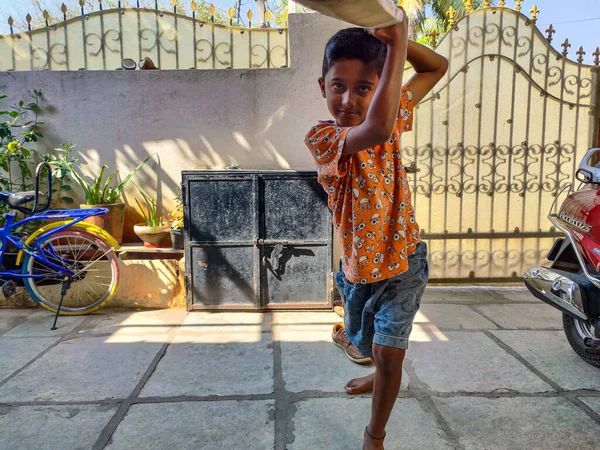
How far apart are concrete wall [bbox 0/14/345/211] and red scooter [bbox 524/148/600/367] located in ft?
6.57

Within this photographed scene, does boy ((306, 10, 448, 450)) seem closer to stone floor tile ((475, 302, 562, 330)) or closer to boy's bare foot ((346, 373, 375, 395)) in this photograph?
boy's bare foot ((346, 373, 375, 395))

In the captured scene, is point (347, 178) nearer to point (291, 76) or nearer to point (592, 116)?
point (291, 76)

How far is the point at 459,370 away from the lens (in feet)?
8.00

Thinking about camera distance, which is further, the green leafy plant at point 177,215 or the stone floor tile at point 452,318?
the green leafy plant at point 177,215

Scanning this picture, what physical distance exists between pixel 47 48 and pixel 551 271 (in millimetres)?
4735

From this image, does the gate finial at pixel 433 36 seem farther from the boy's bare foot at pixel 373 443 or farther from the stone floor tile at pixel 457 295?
the boy's bare foot at pixel 373 443

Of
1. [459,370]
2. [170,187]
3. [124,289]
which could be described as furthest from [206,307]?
[459,370]

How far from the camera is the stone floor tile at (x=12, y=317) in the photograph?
3214 millimetres

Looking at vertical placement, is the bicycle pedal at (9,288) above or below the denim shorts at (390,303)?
below

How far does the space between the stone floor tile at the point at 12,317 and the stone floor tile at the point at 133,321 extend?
51 cm

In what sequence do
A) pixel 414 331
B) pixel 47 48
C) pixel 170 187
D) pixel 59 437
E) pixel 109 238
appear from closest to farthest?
pixel 59 437, pixel 414 331, pixel 109 238, pixel 170 187, pixel 47 48

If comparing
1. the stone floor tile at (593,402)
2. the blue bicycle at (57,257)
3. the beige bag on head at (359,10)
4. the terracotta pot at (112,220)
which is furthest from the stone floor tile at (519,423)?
the terracotta pot at (112,220)

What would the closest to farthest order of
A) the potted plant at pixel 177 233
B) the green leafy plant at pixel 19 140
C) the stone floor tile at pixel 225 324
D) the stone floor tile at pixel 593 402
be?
the stone floor tile at pixel 593 402, the stone floor tile at pixel 225 324, the potted plant at pixel 177 233, the green leafy plant at pixel 19 140

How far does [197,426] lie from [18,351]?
5.10ft
